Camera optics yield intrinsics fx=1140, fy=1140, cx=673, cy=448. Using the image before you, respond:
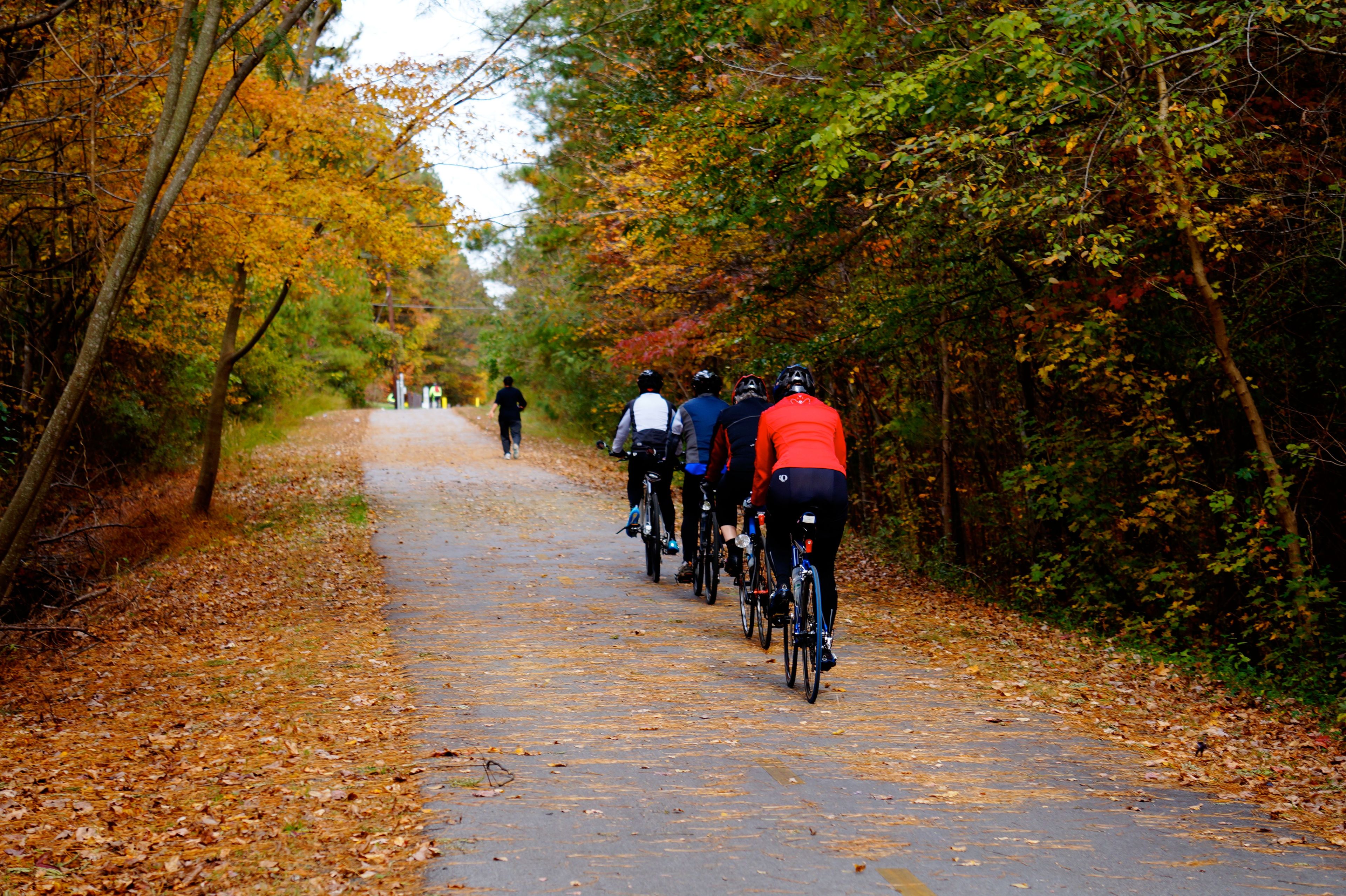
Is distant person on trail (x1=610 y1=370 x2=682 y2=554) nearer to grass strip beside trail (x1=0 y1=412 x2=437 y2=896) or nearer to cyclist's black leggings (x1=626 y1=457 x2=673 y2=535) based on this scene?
cyclist's black leggings (x1=626 y1=457 x2=673 y2=535)

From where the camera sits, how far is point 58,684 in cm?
932

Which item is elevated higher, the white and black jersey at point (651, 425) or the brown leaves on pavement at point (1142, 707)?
the white and black jersey at point (651, 425)

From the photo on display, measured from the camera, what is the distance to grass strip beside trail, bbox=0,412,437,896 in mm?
5000

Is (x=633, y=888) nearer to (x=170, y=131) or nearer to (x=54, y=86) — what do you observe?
(x=170, y=131)

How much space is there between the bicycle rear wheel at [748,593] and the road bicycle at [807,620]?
134 cm

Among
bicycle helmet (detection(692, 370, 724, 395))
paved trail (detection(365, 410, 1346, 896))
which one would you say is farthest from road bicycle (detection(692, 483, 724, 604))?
bicycle helmet (detection(692, 370, 724, 395))

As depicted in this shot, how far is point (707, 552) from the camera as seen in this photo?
37.7 ft

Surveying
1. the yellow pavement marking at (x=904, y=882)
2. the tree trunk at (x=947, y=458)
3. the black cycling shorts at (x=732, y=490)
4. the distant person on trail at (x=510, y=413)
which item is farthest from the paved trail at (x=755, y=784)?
the distant person on trail at (x=510, y=413)

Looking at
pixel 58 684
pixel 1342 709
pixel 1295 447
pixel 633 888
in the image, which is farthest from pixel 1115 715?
pixel 58 684

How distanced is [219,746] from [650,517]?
6.25 meters

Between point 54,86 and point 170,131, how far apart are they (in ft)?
11.6

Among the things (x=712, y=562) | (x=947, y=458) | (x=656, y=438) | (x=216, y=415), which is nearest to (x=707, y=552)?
(x=712, y=562)

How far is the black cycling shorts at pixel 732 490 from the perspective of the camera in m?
10.0

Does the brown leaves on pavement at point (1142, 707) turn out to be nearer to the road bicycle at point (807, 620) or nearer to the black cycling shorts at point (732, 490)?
the road bicycle at point (807, 620)
